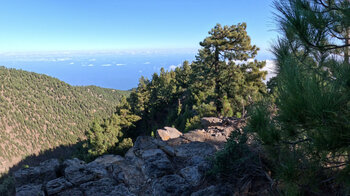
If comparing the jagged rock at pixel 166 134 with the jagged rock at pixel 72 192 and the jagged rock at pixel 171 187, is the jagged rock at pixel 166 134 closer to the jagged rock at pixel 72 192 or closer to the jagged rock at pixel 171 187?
the jagged rock at pixel 171 187

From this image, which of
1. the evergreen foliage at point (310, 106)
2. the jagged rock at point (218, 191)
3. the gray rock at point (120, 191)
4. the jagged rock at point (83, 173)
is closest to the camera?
the evergreen foliage at point (310, 106)

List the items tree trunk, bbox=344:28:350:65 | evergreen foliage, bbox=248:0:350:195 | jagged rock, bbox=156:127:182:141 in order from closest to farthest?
1. evergreen foliage, bbox=248:0:350:195
2. tree trunk, bbox=344:28:350:65
3. jagged rock, bbox=156:127:182:141

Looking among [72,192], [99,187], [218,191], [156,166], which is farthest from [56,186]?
[218,191]

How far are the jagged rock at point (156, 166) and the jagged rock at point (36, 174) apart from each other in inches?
116

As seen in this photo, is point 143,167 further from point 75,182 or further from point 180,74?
point 180,74

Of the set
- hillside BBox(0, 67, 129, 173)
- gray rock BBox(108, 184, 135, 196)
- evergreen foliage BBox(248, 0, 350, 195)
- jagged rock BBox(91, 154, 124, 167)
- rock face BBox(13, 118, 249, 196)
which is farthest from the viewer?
hillside BBox(0, 67, 129, 173)

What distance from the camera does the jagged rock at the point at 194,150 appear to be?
22.3ft

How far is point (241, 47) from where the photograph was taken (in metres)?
14.3

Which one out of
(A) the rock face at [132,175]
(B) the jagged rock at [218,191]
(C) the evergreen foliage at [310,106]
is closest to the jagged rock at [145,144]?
(A) the rock face at [132,175]

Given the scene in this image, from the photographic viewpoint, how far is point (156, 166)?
580cm

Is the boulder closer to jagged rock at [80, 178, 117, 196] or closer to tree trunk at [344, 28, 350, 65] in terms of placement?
jagged rock at [80, 178, 117, 196]

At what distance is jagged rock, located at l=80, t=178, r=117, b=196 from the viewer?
514 cm

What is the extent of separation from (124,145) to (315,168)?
2156cm

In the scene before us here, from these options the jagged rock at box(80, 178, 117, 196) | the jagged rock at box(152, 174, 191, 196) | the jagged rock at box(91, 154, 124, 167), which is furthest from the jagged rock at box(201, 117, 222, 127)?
the jagged rock at box(80, 178, 117, 196)
